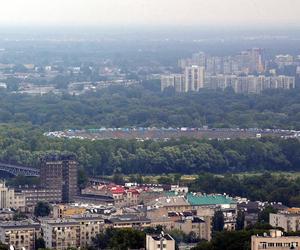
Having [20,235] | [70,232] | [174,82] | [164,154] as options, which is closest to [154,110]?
[174,82]

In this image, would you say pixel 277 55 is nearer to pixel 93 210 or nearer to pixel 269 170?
pixel 269 170

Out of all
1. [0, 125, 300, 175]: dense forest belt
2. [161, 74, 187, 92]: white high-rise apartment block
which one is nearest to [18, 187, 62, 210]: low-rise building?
[0, 125, 300, 175]: dense forest belt

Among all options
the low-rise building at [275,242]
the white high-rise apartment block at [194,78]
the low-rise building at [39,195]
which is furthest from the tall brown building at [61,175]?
the white high-rise apartment block at [194,78]

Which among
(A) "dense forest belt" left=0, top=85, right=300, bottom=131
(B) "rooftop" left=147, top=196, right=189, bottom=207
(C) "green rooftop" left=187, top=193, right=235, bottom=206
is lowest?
(A) "dense forest belt" left=0, top=85, right=300, bottom=131

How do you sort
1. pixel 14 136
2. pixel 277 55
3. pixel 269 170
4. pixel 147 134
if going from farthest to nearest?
pixel 277 55 → pixel 147 134 → pixel 14 136 → pixel 269 170

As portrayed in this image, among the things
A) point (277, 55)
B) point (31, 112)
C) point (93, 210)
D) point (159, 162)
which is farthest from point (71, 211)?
point (277, 55)

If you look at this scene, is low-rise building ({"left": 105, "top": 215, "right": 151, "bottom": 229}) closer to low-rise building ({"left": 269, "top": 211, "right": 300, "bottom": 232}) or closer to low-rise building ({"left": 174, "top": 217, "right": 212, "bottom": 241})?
low-rise building ({"left": 174, "top": 217, "right": 212, "bottom": 241})
